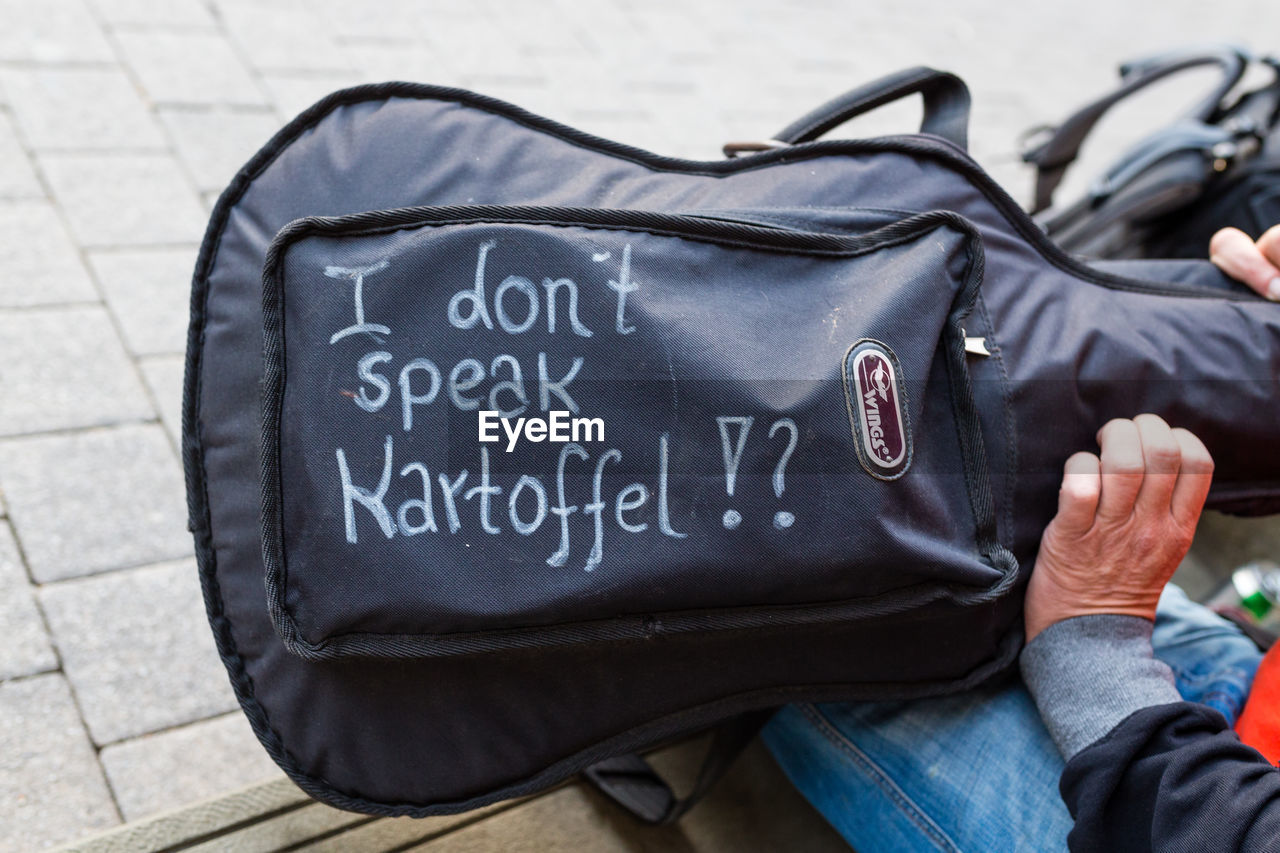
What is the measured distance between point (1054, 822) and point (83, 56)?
81.7 inches

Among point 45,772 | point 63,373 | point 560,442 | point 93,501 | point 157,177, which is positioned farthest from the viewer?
point 157,177

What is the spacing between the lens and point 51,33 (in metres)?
1.99

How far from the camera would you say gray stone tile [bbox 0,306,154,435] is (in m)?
1.43

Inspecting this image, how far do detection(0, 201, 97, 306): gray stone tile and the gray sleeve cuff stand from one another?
1442 mm

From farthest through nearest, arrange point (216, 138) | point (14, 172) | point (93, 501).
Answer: point (216, 138), point (14, 172), point (93, 501)

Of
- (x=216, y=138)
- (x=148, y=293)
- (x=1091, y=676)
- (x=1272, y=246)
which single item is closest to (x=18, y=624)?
(x=148, y=293)

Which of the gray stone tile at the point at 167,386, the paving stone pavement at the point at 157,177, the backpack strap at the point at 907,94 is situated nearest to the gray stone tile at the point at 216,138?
the paving stone pavement at the point at 157,177

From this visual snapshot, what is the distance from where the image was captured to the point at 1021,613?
108 centimetres

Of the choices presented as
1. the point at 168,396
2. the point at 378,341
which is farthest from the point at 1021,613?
the point at 168,396

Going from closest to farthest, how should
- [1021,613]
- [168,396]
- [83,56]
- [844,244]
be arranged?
1. [844,244]
2. [1021,613]
3. [168,396]
4. [83,56]

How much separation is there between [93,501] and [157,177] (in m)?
0.71

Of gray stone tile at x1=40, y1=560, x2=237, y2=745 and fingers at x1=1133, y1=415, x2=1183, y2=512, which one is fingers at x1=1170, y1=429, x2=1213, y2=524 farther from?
gray stone tile at x1=40, y1=560, x2=237, y2=745

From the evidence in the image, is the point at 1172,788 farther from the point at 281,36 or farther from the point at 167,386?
the point at 281,36

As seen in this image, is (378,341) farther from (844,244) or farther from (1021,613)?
(1021,613)
